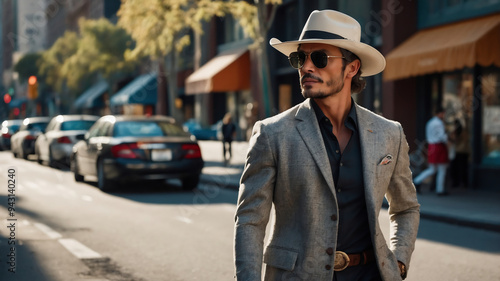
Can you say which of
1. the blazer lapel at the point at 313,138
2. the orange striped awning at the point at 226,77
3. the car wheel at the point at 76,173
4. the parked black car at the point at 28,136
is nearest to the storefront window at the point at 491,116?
the car wheel at the point at 76,173

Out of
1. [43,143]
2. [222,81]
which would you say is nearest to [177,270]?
[43,143]

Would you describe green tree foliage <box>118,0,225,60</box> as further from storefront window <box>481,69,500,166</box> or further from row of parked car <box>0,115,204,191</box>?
storefront window <box>481,69,500,166</box>

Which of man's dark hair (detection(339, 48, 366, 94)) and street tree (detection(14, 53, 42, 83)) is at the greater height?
street tree (detection(14, 53, 42, 83))

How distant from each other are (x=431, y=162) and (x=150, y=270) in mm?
8652

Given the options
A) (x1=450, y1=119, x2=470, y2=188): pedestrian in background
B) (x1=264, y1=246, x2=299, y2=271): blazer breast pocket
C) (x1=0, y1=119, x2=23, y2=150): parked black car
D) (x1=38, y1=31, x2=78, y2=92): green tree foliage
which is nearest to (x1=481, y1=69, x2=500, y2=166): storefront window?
(x1=450, y1=119, x2=470, y2=188): pedestrian in background

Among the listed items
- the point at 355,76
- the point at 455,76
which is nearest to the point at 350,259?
the point at 355,76

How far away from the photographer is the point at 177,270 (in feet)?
23.0

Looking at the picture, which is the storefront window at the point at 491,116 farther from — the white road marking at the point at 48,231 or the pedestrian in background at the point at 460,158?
the white road marking at the point at 48,231

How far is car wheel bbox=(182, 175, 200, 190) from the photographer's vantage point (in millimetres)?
15287

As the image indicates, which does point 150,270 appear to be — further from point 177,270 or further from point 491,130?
point 491,130

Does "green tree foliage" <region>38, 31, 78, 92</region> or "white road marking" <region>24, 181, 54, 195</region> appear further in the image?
"green tree foliage" <region>38, 31, 78, 92</region>

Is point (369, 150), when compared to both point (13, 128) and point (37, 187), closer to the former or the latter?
point (37, 187)

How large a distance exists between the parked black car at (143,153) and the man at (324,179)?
11692mm

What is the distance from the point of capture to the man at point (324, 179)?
8.89 feet
